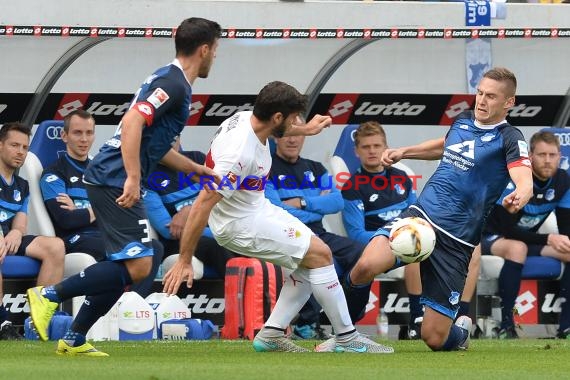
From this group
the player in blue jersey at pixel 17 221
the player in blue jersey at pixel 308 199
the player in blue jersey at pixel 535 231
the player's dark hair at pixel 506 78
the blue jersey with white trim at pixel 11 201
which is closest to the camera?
the player's dark hair at pixel 506 78

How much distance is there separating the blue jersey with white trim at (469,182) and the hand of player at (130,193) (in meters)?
2.10

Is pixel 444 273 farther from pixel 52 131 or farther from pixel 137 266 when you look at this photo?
pixel 52 131

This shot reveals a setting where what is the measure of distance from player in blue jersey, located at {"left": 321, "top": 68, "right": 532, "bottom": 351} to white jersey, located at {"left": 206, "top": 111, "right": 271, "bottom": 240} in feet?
2.74

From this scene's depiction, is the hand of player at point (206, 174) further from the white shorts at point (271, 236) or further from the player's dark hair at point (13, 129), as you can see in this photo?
the player's dark hair at point (13, 129)

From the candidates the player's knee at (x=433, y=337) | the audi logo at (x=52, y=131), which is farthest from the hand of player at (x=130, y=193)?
the audi logo at (x=52, y=131)

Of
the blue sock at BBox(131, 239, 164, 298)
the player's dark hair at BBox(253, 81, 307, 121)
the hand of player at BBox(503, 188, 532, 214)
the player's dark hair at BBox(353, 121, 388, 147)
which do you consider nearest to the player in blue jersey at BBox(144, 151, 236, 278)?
the blue sock at BBox(131, 239, 164, 298)

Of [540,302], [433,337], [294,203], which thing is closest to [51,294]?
[433,337]

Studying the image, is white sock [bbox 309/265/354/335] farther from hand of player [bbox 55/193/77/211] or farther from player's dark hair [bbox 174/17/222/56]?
hand of player [bbox 55/193/77/211]

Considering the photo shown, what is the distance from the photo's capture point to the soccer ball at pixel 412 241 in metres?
8.85

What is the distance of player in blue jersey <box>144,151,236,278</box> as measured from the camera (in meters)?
11.8

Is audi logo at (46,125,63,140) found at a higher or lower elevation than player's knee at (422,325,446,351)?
higher

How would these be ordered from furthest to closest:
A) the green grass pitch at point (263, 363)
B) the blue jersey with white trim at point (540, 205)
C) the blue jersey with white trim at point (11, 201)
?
the blue jersey with white trim at point (540, 205) < the blue jersey with white trim at point (11, 201) < the green grass pitch at point (263, 363)

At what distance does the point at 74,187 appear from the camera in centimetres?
1184

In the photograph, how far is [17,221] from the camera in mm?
11461
